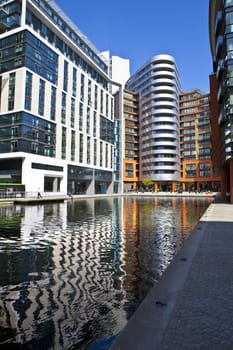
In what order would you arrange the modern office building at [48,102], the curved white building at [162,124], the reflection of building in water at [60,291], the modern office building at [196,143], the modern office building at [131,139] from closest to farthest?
the reflection of building in water at [60,291], the modern office building at [48,102], the curved white building at [162,124], the modern office building at [196,143], the modern office building at [131,139]

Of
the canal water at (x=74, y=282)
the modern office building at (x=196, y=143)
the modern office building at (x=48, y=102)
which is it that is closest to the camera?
the canal water at (x=74, y=282)

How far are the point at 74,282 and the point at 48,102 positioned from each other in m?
58.7

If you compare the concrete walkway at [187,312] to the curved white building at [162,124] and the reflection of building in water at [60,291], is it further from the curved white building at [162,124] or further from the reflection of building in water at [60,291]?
the curved white building at [162,124]

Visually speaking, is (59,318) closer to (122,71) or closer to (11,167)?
(11,167)

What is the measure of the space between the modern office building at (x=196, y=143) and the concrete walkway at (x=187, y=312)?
107481 mm

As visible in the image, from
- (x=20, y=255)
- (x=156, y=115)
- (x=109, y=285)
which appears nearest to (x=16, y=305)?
(x=109, y=285)

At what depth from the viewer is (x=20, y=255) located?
10.4m

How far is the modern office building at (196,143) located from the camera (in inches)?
4392

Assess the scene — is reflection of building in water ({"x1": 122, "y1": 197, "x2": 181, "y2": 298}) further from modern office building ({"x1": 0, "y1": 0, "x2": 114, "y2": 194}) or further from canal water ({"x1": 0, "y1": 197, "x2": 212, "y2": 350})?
modern office building ({"x1": 0, "y1": 0, "x2": 114, "y2": 194})

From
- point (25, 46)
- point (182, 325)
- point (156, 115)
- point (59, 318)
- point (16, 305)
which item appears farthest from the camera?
point (156, 115)

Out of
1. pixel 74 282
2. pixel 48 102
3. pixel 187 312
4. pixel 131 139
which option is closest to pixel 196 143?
pixel 131 139

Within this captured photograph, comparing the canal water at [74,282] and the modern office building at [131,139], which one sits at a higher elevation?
the modern office building at [131,139]

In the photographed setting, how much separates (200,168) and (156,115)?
1155 inches

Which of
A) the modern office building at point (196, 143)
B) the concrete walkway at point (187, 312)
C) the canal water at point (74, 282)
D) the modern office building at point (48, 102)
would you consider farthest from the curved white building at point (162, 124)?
the concrete walkway at point (187, 312)
